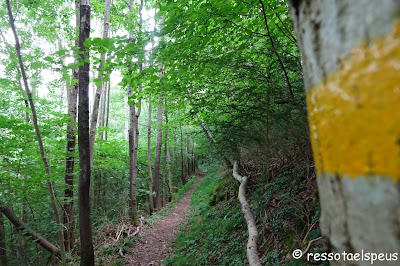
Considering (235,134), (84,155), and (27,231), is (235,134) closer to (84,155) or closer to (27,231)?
(84,155)

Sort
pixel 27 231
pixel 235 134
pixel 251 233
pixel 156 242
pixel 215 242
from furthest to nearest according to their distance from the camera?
1. pixel 156 242
2. pixel 215 242
3. pixel 235 134
4. pixel 27 231
5. pixel 251 233

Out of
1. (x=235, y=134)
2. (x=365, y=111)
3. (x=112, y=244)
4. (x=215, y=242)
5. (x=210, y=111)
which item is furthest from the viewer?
(x=112, y=244)

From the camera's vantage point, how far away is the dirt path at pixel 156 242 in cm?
667

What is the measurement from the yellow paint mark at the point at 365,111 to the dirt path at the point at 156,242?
7.12 meters

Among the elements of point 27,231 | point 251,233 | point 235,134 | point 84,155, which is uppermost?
point 235,134

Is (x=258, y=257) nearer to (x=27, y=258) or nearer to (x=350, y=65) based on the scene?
(x=350, y=65)

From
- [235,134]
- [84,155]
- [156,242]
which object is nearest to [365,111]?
[84,155]

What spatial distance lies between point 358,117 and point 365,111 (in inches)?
0.7

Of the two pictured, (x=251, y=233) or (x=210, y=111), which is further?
(x=210, y=111)

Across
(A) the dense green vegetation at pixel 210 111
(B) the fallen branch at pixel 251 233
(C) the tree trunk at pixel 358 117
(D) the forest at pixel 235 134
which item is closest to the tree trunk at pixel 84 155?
(D) the forest at pixel 235 134

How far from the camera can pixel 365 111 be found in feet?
1.26

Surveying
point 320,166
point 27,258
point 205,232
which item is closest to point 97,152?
point 27,258

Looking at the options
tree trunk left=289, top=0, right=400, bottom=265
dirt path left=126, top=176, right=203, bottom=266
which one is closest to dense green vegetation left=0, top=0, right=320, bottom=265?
dirt path left=126, top=176, right=203, bottom=266

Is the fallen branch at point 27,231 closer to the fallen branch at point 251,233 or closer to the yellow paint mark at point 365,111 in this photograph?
the fallen branch at point 251,233
